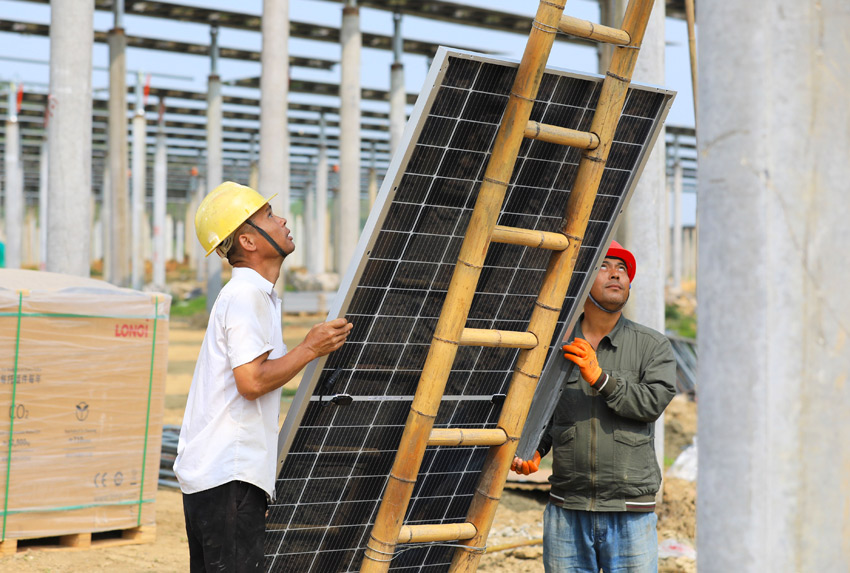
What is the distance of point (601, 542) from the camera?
3641 millimetres

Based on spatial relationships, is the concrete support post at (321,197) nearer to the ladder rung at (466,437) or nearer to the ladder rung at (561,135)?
the ladder rung at (561,135)

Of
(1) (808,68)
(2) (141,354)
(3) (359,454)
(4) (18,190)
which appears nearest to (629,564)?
(3) (359,454)

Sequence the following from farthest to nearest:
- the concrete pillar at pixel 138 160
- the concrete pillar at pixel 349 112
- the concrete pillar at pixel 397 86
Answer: the concrete pillar at pixel 138 160 → the concrete pillar at pixel 397 86 → the concrete pillar at pixel 349 112

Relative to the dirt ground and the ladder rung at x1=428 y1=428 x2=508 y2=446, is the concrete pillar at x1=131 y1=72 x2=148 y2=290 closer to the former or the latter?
the dirt ground

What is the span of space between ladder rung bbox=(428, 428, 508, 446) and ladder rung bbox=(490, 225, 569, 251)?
68 centimetres

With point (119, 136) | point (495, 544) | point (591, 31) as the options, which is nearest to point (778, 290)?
point (591, 31)

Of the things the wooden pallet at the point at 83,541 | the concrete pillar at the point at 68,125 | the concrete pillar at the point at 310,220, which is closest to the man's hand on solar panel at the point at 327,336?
the wooden pallet at the point at 83,541

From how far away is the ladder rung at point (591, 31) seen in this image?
117 inches

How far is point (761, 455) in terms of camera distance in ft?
6.86

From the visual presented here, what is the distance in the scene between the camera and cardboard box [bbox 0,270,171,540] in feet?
19.3

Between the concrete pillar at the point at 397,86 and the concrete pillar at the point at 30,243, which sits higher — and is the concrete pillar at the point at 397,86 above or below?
above

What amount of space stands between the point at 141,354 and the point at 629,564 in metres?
4.06

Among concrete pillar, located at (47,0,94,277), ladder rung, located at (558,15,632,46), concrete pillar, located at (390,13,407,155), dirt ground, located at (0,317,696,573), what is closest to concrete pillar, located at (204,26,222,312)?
concrete pillar, located at (390,13,407,155)

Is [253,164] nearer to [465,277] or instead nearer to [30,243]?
[30,243]
